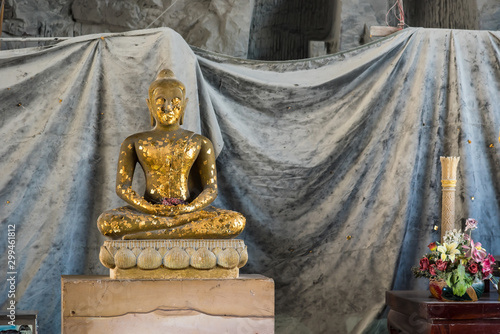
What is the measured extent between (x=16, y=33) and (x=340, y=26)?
2420 millimetres

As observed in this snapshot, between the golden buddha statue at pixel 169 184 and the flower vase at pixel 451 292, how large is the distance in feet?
3.60

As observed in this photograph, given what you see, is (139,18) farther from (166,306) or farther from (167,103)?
(166,306)

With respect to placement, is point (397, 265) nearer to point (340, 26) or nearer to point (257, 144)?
point (257, 144)

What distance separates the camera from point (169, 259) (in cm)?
330

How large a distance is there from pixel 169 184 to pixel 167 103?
44 centimetres

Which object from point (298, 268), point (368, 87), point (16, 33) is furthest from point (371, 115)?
point (16, 33)

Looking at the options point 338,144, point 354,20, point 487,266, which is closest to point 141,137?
point 338,144

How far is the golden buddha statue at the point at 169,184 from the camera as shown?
11.2 feet

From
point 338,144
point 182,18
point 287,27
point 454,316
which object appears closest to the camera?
point 454,316

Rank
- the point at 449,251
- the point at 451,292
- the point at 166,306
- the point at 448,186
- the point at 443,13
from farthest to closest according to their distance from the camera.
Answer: the point at 443,13 < the point at 448,186 < the point at 449,251 < the point at 451,292 < the point at 166,306

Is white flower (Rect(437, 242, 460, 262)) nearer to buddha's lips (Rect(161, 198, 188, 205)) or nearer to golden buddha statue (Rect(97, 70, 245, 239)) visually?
golden buddha statue (Rect(97, 70, 245, 239))

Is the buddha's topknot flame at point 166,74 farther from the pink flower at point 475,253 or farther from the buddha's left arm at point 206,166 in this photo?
the pink flower at point 475,253

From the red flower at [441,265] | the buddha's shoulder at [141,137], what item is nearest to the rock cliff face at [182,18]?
the buddha's shoulder at [141,137]

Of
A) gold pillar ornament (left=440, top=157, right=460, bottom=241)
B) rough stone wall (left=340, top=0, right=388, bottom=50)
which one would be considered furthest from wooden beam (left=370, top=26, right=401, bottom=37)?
gold pillar ornament (left=440, top=157, right=460, bottom=241)
